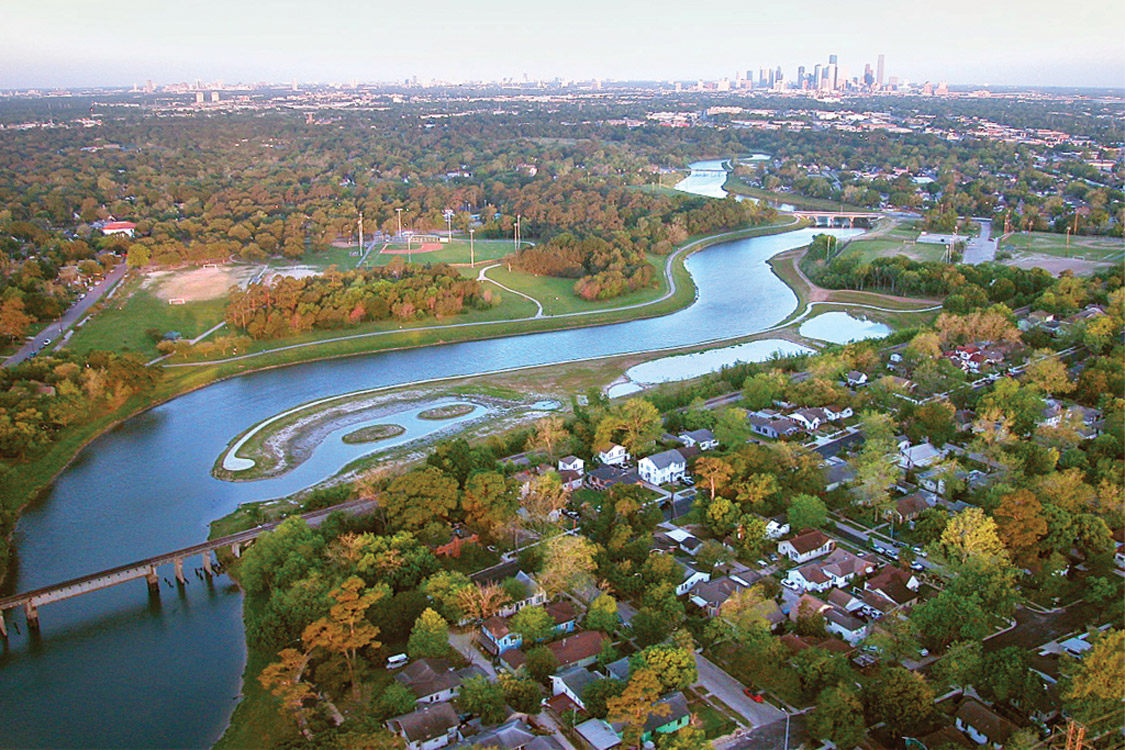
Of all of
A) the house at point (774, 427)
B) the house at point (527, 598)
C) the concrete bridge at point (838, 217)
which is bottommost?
the house at point (527, 598)

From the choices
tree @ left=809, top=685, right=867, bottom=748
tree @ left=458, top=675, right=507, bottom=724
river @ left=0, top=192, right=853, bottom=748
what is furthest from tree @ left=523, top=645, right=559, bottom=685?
river @ left=0, top=192, right=853, bottom=748

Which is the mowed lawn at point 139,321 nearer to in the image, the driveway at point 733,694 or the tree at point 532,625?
the tree at point 532,625

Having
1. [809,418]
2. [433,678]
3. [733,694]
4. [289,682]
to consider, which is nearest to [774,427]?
[809,418]

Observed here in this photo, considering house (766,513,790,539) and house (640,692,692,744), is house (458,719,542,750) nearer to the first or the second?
house (640,692,692,744)

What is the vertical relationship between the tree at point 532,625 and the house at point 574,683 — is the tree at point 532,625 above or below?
above

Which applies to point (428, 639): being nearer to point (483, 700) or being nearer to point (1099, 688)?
point (483, 700)

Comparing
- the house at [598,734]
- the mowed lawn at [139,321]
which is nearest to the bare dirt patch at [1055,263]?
the mowed lawn at [139,321]

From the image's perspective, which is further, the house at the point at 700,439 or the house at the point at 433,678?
the house at the point at 700,439
